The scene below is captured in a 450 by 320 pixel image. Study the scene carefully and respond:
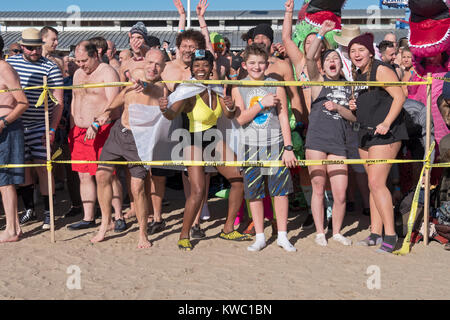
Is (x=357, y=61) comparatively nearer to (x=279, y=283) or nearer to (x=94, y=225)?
(x=279, y=283)

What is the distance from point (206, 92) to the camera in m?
5.36

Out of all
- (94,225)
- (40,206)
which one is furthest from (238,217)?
(40,206)

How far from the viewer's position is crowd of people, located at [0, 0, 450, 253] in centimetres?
526

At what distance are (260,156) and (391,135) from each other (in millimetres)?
1240

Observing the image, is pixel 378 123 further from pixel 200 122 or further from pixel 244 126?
pixel 200 122

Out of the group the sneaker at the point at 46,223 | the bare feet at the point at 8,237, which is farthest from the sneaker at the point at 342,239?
the bare feet at the point at 8,237

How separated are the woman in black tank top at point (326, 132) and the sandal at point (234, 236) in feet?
2.40

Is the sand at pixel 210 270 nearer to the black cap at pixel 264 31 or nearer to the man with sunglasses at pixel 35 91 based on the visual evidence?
the man with sunglasses at pixel 35 91

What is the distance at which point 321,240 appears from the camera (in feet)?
18.2

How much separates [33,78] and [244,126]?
2529 mm

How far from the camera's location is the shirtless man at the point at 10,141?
18.6 feet

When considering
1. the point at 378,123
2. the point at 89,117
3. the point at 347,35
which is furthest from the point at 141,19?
the point at 378,123

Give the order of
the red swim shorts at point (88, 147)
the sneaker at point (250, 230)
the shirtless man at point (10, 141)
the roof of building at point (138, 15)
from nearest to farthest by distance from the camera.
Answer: the shirtless man at point (10, 141), the sneaker at point (250, 230), the red swim shorts at point (88, 147), the roof of building at point (138, 15)

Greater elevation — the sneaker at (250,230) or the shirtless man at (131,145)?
the shirtless man at (131,145)
